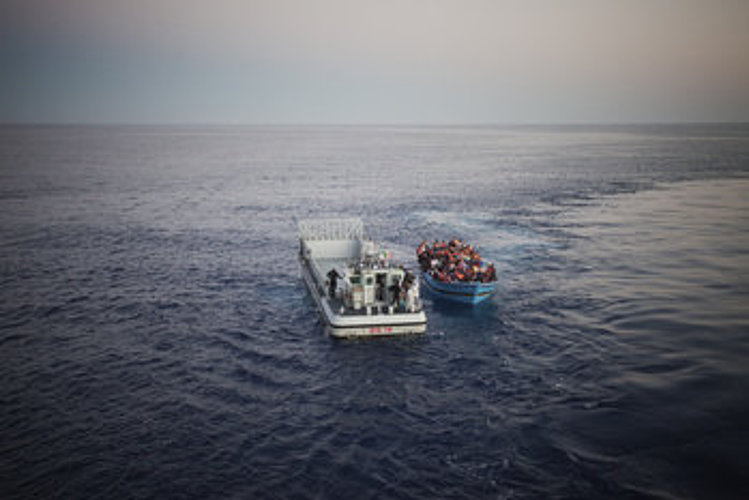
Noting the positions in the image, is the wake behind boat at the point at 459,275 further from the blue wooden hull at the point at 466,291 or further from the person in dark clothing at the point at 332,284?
the person in dark clothing at the point at 332,284

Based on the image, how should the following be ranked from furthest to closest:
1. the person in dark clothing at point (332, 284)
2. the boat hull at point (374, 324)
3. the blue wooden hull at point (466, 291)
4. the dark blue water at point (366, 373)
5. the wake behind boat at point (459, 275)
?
1. the wake behind boat at point (459, 275)
2. the blue wooden hull at point (466, 291)
3. the person in dark clothing at point (332, 284)
4. the boat hull at point (374, 324)
5. the dark blue water at point (366, 373)

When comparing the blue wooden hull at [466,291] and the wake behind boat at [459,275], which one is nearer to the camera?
the blue wooden hull at [466,291]

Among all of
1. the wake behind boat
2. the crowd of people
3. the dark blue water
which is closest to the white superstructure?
the dark blue water

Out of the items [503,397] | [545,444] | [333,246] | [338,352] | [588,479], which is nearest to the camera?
[588,479]


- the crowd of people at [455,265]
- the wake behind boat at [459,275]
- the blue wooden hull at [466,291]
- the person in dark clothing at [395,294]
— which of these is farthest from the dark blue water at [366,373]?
the person in dark clothing at [395,294]

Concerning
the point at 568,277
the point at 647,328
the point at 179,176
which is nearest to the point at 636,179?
the point at 568,277

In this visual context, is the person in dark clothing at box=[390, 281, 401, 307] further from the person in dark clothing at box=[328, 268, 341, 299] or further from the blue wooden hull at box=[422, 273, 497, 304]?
the blue wooden hull at box=[422, 273, 497, 304]

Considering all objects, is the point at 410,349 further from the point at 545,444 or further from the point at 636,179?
the point at 636,179

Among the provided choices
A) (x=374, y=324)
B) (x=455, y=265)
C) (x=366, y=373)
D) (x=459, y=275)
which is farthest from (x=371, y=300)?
(x=455, y=265)
